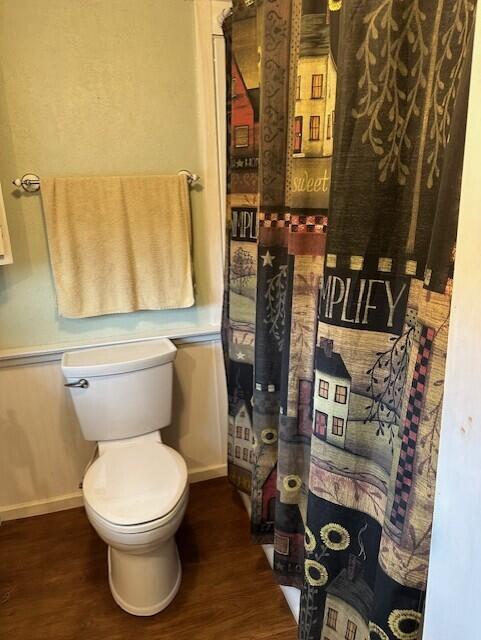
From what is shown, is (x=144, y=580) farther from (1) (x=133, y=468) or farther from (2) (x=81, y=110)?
(2) (x=81, y=110)

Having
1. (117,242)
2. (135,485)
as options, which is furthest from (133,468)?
(117,242)

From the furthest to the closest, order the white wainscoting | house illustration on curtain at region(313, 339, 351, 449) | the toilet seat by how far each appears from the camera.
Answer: the white wainscoting → the toilet seat → house illustration on curtain at region(313, 339, 351, 449)

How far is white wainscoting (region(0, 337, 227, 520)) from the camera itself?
1.97 m

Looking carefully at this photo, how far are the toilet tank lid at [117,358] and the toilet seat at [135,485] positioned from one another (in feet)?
1.08

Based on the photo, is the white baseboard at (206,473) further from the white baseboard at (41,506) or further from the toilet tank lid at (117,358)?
the toilet tank lid at (117,358)

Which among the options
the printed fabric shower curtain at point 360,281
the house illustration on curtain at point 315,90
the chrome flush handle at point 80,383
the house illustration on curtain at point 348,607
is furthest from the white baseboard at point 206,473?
the house illustration on curtain at point 315,90

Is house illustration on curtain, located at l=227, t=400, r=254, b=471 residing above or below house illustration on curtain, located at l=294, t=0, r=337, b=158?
below

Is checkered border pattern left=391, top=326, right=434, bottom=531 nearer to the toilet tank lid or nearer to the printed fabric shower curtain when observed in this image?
the printed fabric shower curtain

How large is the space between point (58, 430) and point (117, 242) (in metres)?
0.88

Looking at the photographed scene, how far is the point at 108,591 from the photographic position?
5.69 feet

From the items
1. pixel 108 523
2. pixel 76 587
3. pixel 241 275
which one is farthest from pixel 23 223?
pixel 76 587

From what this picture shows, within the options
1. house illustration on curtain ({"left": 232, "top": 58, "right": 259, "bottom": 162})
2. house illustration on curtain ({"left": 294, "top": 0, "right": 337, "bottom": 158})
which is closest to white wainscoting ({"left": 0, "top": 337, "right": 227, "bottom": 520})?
house illustration on curtain ({"left": 232, "top": 58, "right": 259, "bottom": 162})

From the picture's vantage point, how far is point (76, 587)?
1.75 metres

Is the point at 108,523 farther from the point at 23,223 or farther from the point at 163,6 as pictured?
the point at 163,6
